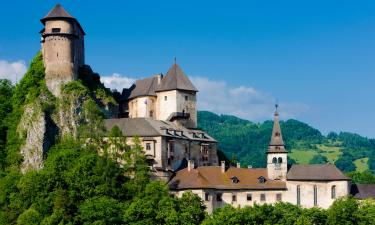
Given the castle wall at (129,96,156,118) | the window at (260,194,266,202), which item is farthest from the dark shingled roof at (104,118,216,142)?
the window at (260,194,266,202)

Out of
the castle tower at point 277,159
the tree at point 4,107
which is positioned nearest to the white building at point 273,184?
the castle tower at point 277,159

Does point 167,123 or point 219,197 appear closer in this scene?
point 219,197

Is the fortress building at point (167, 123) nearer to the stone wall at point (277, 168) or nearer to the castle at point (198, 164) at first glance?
the castle at point (198, 164)

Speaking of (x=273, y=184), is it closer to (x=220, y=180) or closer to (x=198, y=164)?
(x=220, y=180)

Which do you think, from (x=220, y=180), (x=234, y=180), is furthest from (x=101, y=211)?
(x=234, y=180)

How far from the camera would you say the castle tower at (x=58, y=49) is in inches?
3986

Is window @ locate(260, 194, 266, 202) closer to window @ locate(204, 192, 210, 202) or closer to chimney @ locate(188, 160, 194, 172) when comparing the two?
window @ locate(204, 192, 210, 202)

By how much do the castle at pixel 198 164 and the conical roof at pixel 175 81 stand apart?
441 centimetres

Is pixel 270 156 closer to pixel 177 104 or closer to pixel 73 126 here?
pixel 177 104

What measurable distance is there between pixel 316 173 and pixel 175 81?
88.5 ft

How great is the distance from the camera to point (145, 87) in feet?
373

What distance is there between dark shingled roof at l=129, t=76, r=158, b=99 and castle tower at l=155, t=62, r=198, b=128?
1059 millimetres

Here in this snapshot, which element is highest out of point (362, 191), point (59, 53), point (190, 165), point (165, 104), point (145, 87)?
point (59, 53)

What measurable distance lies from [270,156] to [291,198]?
21.9ft
